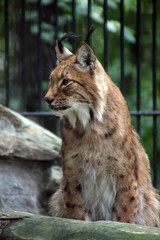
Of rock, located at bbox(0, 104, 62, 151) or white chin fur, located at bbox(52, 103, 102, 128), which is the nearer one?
white chin fur, located at bbox(52, 103, 102, 128)

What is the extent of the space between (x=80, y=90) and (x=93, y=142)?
0.46m

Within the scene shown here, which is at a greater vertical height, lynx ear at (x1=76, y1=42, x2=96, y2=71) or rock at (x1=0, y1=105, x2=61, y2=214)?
lynx ear at (x1=76, y1=42, x2=96, y2=71)

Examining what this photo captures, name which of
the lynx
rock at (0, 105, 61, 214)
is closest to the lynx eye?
the lynx

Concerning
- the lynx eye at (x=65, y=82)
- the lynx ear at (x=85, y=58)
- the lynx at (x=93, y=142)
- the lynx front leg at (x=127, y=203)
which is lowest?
the lynx front leg at (x=127, y=203)

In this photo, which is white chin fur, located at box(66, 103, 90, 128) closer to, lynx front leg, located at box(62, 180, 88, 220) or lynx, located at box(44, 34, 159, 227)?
lynx, located at box(44, 34, 159, 227)

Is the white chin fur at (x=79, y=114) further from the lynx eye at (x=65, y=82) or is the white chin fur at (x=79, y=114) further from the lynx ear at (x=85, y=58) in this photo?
the lynx ear at (x=85, y=58)

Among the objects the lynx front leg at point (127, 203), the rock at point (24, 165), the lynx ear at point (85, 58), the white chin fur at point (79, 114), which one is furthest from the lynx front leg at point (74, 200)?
the lynx ear at point (85, 58)

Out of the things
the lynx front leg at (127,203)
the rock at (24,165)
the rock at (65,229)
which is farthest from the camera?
the rock at (24,165)

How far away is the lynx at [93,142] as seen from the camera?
12.5 ft

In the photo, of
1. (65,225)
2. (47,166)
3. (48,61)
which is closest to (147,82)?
(48,61)

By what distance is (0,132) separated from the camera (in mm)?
4516

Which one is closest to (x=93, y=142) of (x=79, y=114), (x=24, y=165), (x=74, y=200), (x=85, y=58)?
(x=79, y=114)

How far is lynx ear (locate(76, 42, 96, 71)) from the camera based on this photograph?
3.77 metres

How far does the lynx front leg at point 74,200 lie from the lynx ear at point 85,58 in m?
1.01
